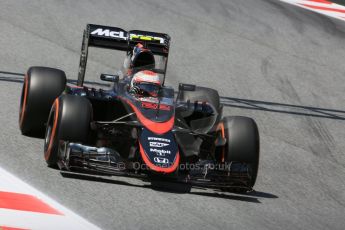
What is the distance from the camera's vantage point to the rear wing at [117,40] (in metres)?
11.7

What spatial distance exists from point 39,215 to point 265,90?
26.9 ft

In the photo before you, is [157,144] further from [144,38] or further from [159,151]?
[144,38]

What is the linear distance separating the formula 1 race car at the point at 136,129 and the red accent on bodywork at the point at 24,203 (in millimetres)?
1001

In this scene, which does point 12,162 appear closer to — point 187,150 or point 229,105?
point 187,150

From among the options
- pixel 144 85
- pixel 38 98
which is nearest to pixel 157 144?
pixel 144 85

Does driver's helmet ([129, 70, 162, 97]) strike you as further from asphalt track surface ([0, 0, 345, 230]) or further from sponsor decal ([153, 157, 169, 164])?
sponsor decal ([153, 157, 169, 164])

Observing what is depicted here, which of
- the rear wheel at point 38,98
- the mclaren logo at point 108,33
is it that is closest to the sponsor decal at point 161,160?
the rear wheel at point 38,98

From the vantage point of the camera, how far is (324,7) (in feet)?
70.5

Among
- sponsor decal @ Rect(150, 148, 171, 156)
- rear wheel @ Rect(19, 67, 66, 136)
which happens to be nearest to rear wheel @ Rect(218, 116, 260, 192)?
sponsor decal @ Rect(150, 148, 171, 156)

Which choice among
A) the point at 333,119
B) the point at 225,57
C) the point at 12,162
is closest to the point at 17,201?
the point at 12,162

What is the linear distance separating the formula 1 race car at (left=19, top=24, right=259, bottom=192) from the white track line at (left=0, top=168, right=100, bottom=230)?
3.02 ft

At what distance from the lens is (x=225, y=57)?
17281 millimetres

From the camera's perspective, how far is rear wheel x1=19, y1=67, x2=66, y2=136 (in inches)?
427

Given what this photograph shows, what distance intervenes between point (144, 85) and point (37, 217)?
3157 mm
